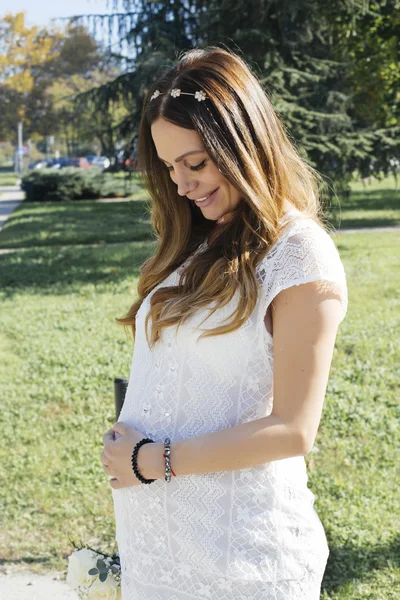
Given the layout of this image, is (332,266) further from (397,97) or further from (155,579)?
(397,97)

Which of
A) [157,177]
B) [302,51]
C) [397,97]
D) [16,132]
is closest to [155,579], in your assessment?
[157,177]

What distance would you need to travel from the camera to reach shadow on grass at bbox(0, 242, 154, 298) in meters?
10.1

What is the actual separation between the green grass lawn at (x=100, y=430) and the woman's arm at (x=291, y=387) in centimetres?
204

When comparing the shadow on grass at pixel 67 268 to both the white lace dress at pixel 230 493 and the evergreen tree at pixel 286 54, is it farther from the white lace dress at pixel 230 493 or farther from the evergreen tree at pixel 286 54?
the white lace dress at pixel 230 493

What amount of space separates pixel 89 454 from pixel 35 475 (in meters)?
0.41

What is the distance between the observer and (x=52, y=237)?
15.7 m

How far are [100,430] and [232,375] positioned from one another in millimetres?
3809

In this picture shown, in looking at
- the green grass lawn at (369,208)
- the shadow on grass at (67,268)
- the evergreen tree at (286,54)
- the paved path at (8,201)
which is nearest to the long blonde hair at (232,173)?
the shadow on grass at (67,268)

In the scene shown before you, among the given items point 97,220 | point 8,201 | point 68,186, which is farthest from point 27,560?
point 8,201

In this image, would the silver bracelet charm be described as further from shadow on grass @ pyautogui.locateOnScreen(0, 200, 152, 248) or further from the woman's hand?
shadow on grass @ pyautogui.locateOnScreen(0, 200, 152, 248)

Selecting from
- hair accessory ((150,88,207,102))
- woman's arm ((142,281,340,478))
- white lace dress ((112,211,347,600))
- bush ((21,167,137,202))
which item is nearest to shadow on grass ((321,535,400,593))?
white lace dress ((112,211,347,600))

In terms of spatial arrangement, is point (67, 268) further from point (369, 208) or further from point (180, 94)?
point (369, 208)

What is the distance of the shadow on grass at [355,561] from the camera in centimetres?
363

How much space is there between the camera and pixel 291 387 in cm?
159
